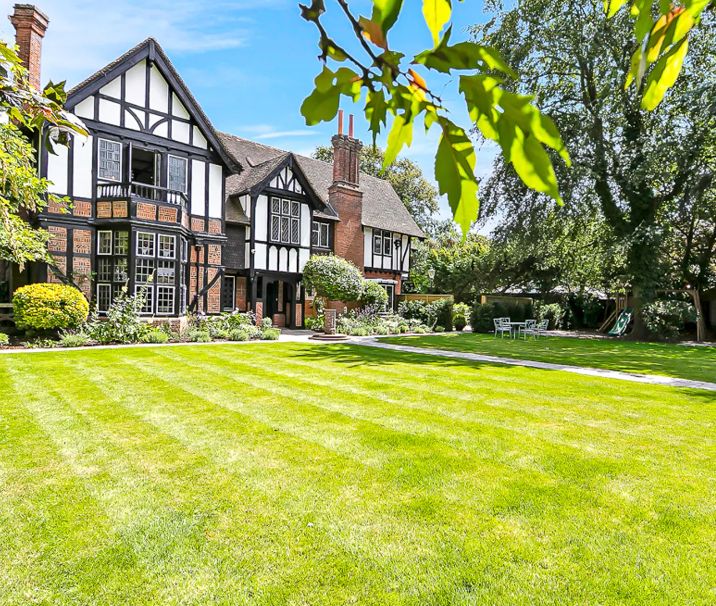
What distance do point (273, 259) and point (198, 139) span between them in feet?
17.8

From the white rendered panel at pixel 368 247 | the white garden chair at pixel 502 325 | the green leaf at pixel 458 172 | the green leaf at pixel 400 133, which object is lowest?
the white garden chair at pixel 502 325

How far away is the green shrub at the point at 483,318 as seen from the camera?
2114 centimetres

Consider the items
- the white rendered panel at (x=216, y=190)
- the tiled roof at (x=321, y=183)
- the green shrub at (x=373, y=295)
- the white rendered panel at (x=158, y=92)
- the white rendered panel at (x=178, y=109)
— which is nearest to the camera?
the white rendered panel at (x=158, y=92)

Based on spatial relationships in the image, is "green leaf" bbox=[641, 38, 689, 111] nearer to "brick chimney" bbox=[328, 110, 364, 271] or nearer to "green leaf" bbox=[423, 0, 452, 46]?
"green leaf" bbox=[423, 0, 452, 46]

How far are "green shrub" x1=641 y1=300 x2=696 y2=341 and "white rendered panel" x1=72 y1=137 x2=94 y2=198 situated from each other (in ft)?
65.8

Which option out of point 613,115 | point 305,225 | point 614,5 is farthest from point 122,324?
point 613,115

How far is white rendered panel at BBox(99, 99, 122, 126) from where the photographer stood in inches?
576

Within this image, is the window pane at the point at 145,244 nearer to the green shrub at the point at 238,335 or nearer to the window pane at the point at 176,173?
the window pane at the point at 176,173

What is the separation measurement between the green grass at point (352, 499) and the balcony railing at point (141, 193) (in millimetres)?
9475

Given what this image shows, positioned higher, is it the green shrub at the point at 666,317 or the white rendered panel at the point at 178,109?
the white rendered panel at the point at 178,109

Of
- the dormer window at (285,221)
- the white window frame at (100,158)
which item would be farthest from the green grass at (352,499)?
the dormer window at (285,221)

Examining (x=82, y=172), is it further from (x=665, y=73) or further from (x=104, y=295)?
(x=665, y=73)

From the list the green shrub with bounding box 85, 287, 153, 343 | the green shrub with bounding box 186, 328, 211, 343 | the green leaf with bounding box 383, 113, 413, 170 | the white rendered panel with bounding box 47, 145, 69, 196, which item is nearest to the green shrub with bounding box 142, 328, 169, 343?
the green shrub with bounding box 85, 287, 153, 343

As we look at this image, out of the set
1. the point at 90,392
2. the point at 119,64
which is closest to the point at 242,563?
the point at 90,392
